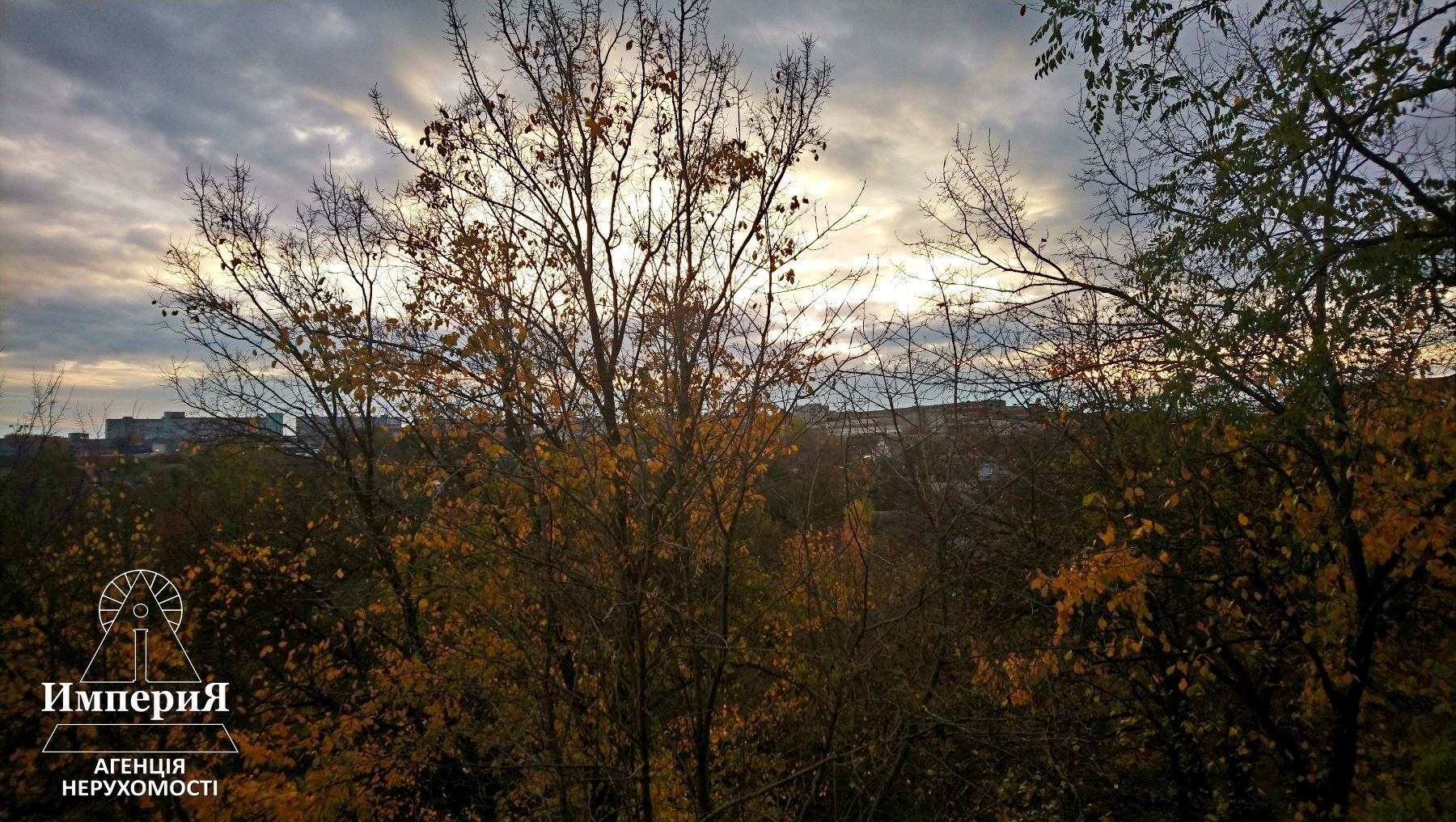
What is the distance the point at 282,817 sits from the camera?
8.38 m

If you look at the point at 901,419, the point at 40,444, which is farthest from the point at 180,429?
the point at 901,419

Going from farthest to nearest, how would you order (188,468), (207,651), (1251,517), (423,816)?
(188,468)
(207,651)
(423,816)
(1251,517)

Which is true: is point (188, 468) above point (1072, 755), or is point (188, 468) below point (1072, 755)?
above

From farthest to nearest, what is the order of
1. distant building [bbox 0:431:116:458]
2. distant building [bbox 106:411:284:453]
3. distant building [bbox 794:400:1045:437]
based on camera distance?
distant building [bbox 106:411:284:453] → distant building [bbox 0:431:116:458] → distant building [bbox 794:400:1045:437]

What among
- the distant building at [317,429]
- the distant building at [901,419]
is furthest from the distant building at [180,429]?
the distant building at [901,419]

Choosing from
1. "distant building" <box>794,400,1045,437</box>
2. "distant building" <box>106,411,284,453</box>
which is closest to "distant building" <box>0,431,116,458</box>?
"distant building" <box>106,411,284,453</box>

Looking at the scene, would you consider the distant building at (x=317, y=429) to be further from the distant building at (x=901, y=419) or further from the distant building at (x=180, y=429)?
the distant building at (x=901, y=419)

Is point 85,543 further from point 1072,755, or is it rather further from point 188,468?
point 1072,755

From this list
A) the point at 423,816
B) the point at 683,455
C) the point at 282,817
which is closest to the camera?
the point at 683,455

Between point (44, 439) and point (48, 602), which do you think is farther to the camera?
point (48, 602)

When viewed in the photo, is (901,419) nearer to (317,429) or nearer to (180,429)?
(317,429)

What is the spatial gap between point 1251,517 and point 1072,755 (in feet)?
9.52

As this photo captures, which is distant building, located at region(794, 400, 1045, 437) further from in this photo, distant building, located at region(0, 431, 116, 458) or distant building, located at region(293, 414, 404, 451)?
distant building, located at region(0, 431, 116, 458)

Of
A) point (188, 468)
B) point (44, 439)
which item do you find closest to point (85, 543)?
point (44, 439)
